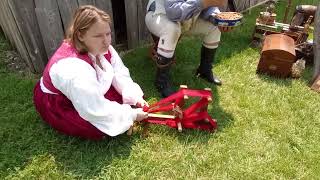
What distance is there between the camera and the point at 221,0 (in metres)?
3.42

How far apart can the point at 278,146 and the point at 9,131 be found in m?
2.39

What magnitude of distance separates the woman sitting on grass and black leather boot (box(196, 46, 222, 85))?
1.10m

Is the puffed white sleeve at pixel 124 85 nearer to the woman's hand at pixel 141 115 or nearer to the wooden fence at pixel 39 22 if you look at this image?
the woman's hand at pixel 141 115

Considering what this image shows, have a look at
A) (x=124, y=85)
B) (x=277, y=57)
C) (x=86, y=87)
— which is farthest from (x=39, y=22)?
(x=277, y=57)

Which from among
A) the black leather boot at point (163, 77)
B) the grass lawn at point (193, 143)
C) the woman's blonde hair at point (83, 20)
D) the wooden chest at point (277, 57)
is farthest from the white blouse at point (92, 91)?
the wooden chest at point (277, 57)

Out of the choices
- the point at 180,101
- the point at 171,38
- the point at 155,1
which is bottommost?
the point at 180,101

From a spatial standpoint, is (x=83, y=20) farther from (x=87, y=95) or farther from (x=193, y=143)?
(x=193, y=143)

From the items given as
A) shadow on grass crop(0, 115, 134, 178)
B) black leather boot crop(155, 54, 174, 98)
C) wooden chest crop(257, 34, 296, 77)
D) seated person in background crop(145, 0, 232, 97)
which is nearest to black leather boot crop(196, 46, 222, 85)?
seated person in background crop(145, 0, 232, 97)

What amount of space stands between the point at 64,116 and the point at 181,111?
3.25ft

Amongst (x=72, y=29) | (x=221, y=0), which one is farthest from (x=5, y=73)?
(x=221, y=0)

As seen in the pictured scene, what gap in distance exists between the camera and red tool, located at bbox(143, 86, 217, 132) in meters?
3.22

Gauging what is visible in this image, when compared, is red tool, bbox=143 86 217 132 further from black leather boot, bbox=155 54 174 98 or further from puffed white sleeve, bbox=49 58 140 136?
black leather boot, bbox=155 54 174 98

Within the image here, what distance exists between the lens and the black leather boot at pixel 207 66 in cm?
403

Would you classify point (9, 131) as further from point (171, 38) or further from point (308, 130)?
point (308, 130)
